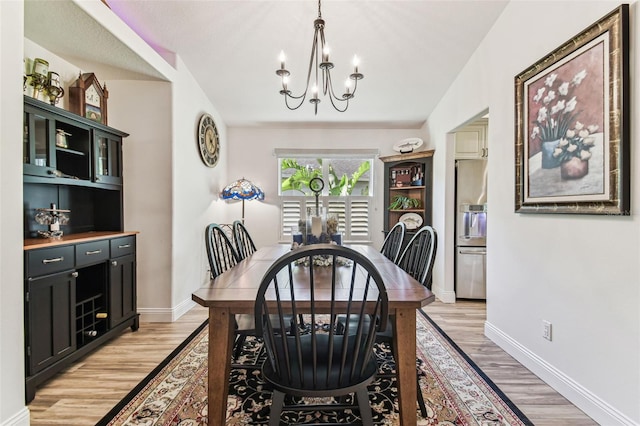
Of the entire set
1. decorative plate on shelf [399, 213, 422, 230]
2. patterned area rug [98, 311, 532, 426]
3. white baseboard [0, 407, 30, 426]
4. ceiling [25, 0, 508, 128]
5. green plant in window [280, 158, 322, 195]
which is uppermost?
ceiling [25, 0, 508, 128]

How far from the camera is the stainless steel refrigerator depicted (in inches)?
153

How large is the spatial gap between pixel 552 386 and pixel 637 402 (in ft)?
1.80

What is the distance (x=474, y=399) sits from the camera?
186 cm

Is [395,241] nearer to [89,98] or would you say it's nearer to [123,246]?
[123,246]

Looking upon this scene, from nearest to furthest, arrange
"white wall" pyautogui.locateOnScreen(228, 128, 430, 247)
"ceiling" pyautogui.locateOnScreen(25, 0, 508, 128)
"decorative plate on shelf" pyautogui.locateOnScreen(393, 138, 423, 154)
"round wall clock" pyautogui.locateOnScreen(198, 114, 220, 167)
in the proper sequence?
"ceiling" pyautogui.locateOnScreen(25, 0, 508, 128) → "round wall clock" pyautogui.locateOnScreen(198, 114, 220, 167) → "decorative plate on shelf" pyautogui.locateOnScreen(393, 138, 423, 154) → "white wall" pyautogui.locateOnScreen(228, 128, 430, 247)

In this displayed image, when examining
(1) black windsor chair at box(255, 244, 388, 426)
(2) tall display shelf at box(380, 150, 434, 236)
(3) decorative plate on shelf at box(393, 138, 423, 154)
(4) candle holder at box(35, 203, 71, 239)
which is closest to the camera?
(1) black windsor chair at box(255, 244, 388, 426)

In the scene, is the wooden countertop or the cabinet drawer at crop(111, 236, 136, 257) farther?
the cabinet drawer at crop(111, 236, 136, 257)

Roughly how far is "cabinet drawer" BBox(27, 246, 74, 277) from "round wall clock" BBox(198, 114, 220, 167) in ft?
6.53

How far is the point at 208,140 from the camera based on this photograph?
410 centimetres

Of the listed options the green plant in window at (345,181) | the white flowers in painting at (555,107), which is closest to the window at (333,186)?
the green plant in window at (345,181)

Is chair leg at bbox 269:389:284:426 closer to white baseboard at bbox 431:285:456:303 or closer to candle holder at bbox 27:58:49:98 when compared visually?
candle holder at bbox 27:58:49:98

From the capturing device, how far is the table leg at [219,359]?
1.42 meters

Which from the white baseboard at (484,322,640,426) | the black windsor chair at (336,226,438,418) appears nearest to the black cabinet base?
the black windsor chair at (336,226,438,418)

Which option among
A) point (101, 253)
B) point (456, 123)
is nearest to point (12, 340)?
point (101, 253)
